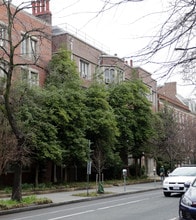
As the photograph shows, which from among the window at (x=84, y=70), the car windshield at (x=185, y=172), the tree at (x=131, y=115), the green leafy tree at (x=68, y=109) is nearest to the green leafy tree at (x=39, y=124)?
the green leafy tree at (x=68, y=109)

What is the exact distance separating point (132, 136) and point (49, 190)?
1427cm

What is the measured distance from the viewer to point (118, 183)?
34031mm

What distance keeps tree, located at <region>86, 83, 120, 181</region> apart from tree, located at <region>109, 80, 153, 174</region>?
3.61 meters

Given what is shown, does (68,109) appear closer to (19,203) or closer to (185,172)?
(185,172)

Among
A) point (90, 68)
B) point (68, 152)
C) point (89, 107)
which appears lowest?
point (68, 152)

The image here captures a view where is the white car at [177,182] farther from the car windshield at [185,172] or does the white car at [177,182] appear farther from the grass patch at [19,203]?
the grass patch at [19,203]

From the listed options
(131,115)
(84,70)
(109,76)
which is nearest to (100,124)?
(131,115)

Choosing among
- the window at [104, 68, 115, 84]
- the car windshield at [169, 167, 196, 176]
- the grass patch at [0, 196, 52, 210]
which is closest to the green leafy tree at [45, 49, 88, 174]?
the car windshield at [169, 167, 196, 176]

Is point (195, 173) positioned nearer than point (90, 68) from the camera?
Yes

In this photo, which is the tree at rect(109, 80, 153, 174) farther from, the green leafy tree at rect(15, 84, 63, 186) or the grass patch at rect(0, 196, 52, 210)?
the grass patch at rect(0, 196, 52, 210)

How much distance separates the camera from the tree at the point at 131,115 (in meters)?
38.5

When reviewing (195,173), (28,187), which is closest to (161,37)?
(195,173)

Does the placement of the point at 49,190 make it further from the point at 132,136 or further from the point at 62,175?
the point at 132,136

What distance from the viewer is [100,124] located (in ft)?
107
